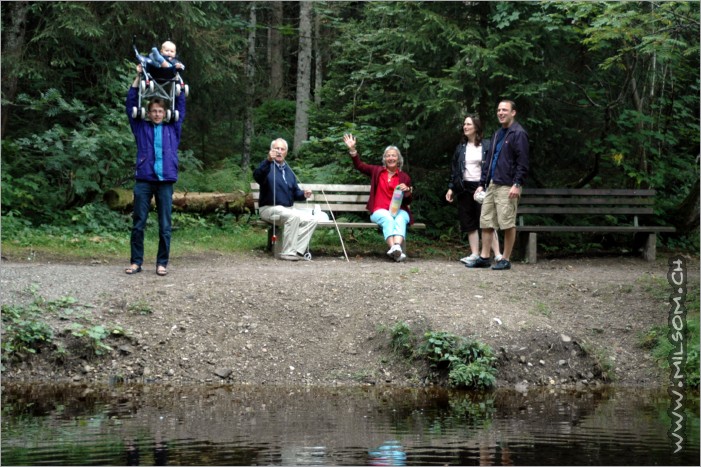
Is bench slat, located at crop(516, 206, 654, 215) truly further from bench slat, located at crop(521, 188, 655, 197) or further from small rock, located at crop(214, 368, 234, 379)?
small rock, located at crop(214, 368, 234, 379)

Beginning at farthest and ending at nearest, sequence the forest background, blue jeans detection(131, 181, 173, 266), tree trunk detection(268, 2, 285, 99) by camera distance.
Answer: tree trunk detection(268, 2, 285, 99) → the forest background → blue jeans detection(131, 181, 173, 266)

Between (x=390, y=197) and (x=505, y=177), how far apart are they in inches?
66.8

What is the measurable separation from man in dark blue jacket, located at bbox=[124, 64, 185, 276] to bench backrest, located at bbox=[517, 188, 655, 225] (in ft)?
16.5

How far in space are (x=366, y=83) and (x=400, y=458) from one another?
9.05 m

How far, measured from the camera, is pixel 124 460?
532 centimetres

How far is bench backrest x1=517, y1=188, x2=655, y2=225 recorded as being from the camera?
13.0 meters

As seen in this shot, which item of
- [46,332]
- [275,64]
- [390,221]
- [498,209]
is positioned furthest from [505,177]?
[275,64]

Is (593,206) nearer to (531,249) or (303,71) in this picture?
(531,249)

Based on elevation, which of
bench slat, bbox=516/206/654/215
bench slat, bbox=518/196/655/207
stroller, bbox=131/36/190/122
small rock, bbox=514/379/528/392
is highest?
stroller, bbox=131/36/190/122

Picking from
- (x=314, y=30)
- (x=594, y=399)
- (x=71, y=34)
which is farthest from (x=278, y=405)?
(x=314, y=30)

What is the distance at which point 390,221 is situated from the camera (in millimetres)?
12062

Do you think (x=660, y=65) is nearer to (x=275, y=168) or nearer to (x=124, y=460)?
(x=275, y=168)

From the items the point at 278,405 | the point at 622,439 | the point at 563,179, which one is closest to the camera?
the point at 622,439

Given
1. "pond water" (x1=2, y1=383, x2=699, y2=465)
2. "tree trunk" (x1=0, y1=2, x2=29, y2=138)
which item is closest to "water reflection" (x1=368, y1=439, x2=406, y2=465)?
"pond water" (x1=2, y1=383, x2=699, y2=465)
